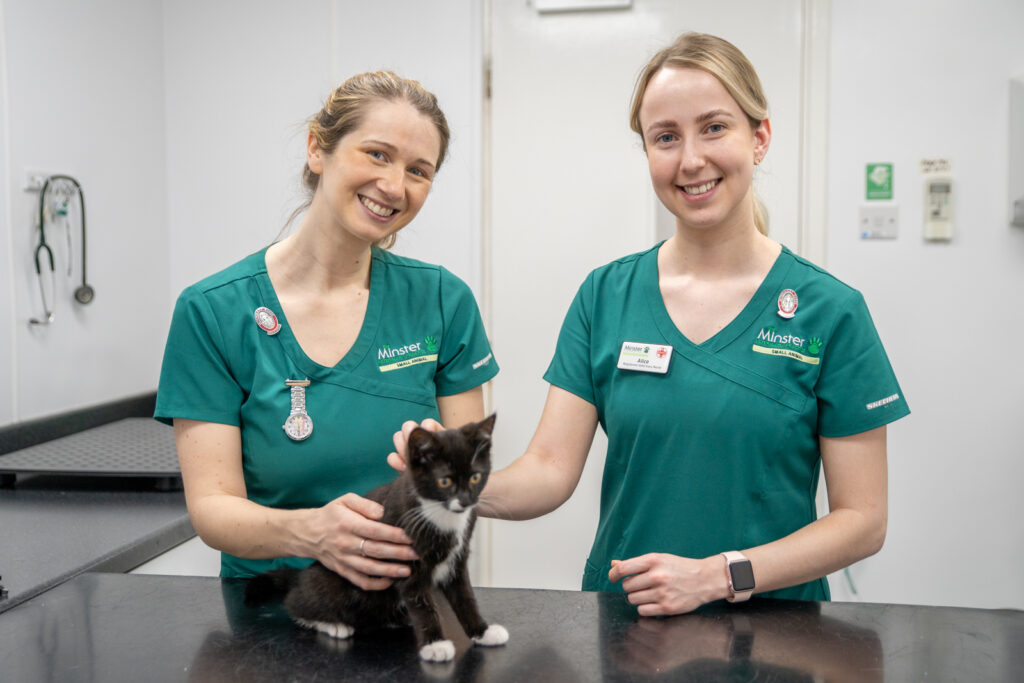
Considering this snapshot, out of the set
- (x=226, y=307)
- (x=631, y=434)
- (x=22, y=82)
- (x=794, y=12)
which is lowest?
(x=631, y=434)

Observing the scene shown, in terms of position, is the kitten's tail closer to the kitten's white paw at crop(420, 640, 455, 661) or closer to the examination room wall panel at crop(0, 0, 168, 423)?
the kitten's white paw at crop(420, 640, 455, 661)

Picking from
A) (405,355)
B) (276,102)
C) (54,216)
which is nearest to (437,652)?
(405,355)

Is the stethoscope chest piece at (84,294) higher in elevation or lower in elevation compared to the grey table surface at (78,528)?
higher

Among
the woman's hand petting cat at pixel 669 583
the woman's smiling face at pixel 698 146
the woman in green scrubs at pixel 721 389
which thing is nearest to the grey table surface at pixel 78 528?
the woman in green scrubs at pixel 721 389

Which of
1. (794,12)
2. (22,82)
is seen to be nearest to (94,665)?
(22,82)

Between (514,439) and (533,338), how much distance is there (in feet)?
1.18

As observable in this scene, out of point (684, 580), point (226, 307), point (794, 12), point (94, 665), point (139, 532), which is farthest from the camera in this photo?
point (794, 12)

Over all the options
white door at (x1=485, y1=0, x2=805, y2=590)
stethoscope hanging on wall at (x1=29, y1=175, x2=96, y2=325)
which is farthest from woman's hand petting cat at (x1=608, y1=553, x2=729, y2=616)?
stethoscope hanging on wall at (x1=29, y1=175, x2=96, y2=325)

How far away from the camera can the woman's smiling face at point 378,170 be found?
134 centimetres

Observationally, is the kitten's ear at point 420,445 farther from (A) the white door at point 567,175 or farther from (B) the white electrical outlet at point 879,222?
(B) the white electrical outlet at point 879,222

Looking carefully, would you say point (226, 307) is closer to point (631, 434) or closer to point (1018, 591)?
point (631, 434)

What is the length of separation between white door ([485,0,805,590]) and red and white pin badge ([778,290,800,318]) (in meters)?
1.55

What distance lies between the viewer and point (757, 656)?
998 millimetres

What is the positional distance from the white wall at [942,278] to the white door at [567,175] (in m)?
0.18
